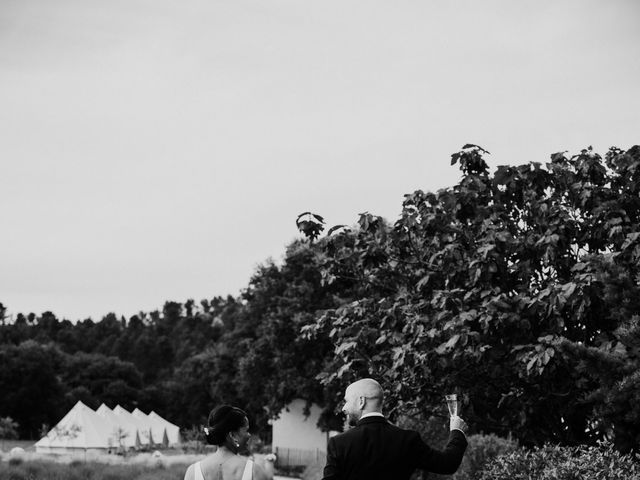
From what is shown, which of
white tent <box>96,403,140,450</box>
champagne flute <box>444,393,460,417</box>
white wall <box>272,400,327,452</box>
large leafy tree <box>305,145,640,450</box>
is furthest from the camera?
white wall <box>272,400,327,452</box>

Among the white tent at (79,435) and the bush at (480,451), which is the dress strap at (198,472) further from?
the white tent at (79,435)

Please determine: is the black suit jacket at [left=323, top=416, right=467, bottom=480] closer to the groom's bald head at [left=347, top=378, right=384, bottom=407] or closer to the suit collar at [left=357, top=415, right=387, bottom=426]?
the suit collar at [left=357, top=415, right=387, bottom=426]

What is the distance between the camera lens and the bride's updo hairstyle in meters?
5.34

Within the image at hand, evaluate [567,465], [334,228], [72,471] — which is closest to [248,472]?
[567,465]

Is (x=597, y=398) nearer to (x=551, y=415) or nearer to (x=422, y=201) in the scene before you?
(x=551, y=415)

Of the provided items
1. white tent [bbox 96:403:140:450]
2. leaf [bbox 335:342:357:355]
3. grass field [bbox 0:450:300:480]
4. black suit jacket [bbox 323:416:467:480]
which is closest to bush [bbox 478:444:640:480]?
leaf [bbox 335:342:357:355]

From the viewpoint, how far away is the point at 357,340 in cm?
1395

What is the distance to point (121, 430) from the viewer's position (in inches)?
1850

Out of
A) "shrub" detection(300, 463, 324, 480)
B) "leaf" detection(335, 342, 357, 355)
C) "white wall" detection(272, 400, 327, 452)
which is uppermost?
"leaf" detection(335, 342, 357, 355)

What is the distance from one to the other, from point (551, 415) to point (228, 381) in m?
48.1

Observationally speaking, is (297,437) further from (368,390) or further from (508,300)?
(368,390)

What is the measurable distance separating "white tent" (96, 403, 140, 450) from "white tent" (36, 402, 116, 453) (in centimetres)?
41

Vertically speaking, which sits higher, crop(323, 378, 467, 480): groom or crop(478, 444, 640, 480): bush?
crop(323, 378, 467, 480): groom

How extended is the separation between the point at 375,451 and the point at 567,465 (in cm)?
595
